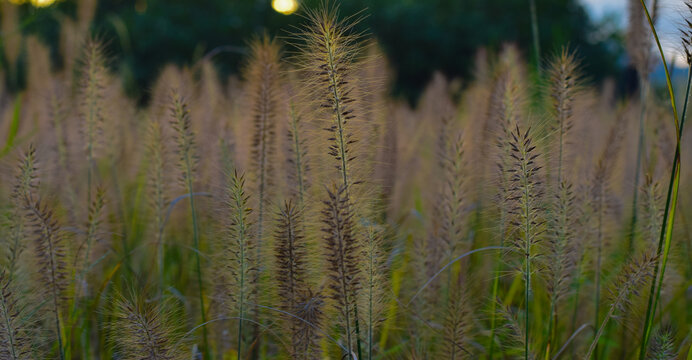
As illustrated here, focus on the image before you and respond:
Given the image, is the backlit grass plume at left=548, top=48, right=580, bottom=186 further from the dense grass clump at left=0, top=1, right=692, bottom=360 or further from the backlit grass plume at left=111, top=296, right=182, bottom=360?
the backlit grass plume at left=111, top=296, right=182, bottom=360

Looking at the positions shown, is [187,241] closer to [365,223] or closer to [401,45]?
[365,223]

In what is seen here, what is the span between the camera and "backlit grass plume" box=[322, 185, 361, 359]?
1.21m

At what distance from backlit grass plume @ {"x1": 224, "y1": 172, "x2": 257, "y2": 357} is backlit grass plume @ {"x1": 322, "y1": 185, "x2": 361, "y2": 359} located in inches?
7.7

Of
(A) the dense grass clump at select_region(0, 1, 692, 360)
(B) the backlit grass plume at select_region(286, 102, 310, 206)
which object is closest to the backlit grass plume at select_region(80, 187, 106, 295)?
(A) the dense grass clump at select_region(0, 1, 692, 360)

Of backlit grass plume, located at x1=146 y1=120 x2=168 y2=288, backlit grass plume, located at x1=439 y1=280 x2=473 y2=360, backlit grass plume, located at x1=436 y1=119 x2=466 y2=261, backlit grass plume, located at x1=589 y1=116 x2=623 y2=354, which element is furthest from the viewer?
backlit grass plume, located at x1=146 y1=120 x2=168 y2=288

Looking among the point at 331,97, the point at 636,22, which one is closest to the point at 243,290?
the point at 331,97

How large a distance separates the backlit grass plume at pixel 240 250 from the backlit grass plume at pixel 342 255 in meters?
0.20

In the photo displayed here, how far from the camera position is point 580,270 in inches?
71.4

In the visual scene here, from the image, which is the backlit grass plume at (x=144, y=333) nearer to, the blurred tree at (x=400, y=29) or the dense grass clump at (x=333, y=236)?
the dense grass clump at (x=333, y=236)

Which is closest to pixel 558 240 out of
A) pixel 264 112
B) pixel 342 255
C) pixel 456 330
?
pixel 456 330

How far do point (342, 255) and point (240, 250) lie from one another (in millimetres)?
279

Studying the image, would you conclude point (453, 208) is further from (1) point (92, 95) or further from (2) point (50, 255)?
(1) point (92, 95)

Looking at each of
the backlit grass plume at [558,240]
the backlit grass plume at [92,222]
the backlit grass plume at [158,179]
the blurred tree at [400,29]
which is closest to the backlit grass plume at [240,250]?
Answer: the backlit grass plume at [92,222]

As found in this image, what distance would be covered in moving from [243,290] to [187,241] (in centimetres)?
142
